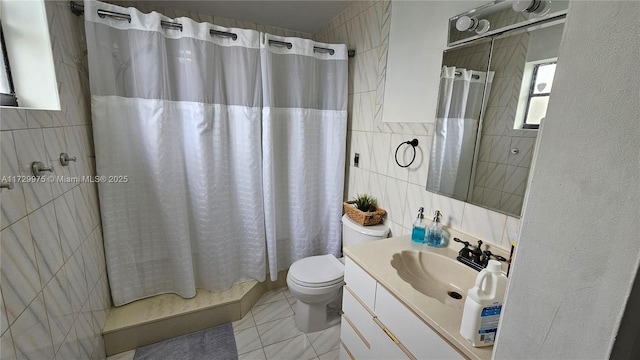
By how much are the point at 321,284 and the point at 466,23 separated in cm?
159

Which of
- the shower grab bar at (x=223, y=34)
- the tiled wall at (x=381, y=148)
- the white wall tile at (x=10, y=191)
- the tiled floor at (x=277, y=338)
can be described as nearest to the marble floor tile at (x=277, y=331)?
the tiled floor at (x=277, y=338)

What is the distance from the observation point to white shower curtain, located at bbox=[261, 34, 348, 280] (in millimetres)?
1891

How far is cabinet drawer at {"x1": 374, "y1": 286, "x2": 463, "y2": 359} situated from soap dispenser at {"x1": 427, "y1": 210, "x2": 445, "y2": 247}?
1.47 feet

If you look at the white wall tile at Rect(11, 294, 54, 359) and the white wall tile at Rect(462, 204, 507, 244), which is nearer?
the white wall tile at Rect(11, 294, 54, 359)

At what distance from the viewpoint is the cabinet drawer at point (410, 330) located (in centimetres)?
81

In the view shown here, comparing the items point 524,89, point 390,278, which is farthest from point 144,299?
point 524,89

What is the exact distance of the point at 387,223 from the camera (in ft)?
5.82

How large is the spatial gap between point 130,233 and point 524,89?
222cm

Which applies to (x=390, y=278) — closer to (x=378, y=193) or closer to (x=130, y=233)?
(x=378, y=193)

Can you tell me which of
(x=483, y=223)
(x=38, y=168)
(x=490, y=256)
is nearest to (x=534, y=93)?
(x=483, y=223)

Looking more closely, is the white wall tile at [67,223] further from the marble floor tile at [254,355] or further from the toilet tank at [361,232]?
the toilet tank at [361,232]

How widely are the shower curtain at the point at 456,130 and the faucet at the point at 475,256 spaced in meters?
0.24

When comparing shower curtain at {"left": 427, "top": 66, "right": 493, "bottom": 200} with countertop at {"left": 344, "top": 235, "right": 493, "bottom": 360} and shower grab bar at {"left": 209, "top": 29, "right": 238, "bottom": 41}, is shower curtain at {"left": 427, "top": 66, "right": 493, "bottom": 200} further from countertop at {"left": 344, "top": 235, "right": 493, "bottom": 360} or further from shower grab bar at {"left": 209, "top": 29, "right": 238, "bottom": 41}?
shower grab bar at {"left": 209, "top": 29, "right": 238, "bottom": 41}

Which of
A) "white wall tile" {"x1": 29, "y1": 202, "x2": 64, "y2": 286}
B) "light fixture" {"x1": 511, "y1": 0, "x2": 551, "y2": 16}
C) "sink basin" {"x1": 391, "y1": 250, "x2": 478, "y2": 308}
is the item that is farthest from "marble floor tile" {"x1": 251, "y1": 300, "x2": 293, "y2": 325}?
"light fixture" {"x1": 511, "y1": 0, "x2": 551, "y2": 16}
